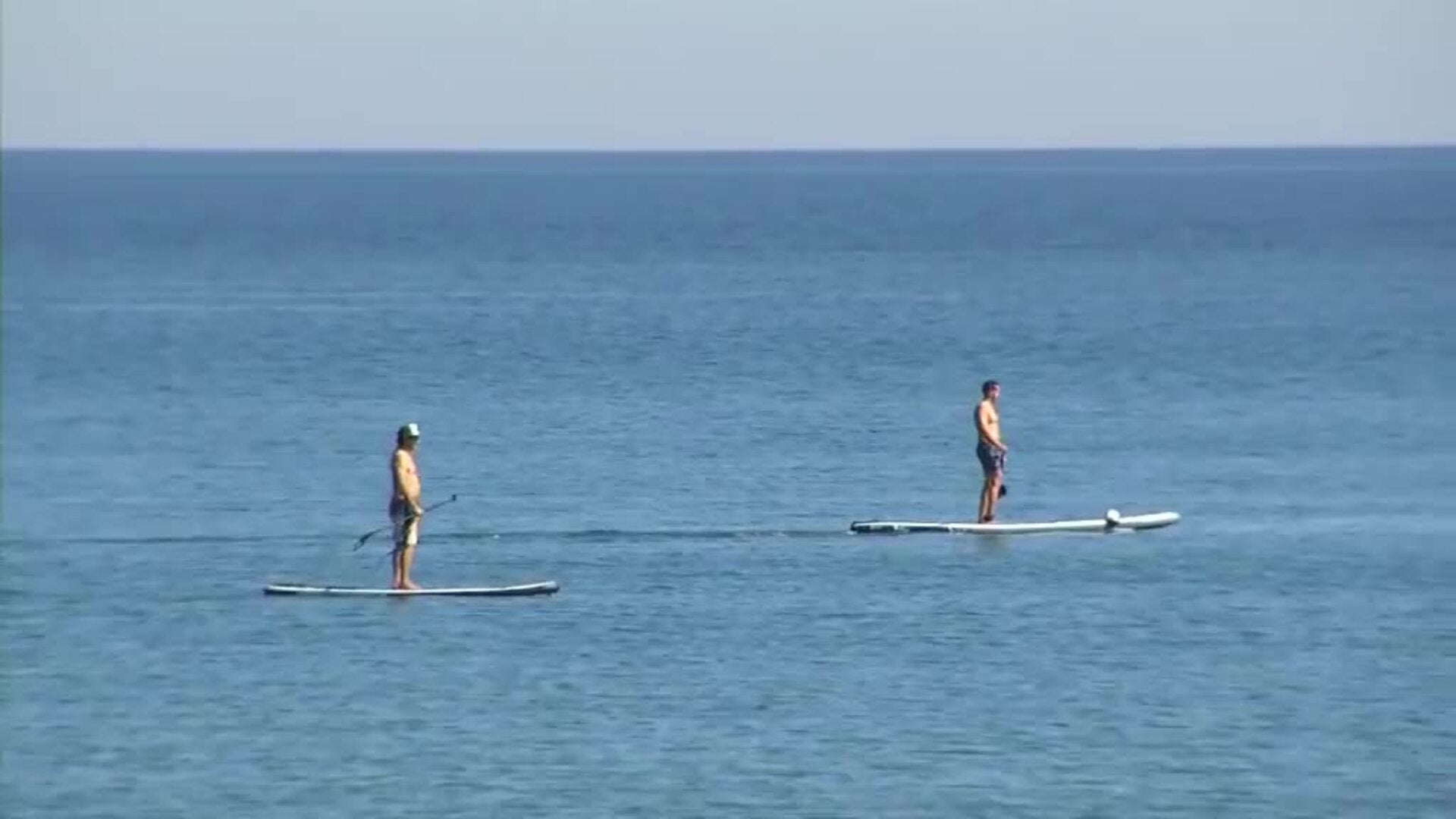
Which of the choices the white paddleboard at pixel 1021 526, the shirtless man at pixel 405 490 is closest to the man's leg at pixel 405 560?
the shirtless man at pixel 405 490

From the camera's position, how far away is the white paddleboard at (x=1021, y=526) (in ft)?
117

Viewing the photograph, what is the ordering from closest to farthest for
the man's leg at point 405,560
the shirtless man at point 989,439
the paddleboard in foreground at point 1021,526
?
the man's leg at point 405,560
the shirtless man at point 989,439
the paddleboard in foreground at point 1021,526

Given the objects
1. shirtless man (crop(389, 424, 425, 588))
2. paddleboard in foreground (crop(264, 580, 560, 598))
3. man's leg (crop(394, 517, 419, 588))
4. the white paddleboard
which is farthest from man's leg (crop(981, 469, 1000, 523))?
shirtless man (crop(389, 424, 425, 588))

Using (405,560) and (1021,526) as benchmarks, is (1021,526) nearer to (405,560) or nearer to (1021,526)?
(1021,526)

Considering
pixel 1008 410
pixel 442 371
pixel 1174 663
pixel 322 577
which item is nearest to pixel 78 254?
pixel 442 371

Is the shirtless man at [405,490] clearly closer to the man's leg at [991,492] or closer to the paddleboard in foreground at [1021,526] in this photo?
the paddleboard in foreground at [1021,526]

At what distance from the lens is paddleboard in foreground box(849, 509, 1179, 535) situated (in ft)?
117

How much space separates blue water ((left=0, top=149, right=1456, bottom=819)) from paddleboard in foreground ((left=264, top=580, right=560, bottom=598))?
0.13 m

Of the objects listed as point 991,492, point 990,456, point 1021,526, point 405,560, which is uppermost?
point 990,456

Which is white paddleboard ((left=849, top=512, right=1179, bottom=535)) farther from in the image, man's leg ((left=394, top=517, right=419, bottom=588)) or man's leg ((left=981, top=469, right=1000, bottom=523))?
man's leg ((left=394, top=517, right=419, bottom=588))

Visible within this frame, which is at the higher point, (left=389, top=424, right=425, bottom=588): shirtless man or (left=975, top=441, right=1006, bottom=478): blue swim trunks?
(left=975, top=441, right=1006, bottom=478): blue swim trunks

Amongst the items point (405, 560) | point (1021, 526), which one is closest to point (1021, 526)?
point (1021, 526)

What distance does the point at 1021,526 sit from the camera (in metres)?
35.8

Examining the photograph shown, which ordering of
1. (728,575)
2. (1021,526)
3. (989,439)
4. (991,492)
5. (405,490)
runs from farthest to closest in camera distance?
(1021,526) < (991,492) < (989,439) < (728,575) < (405,490)
